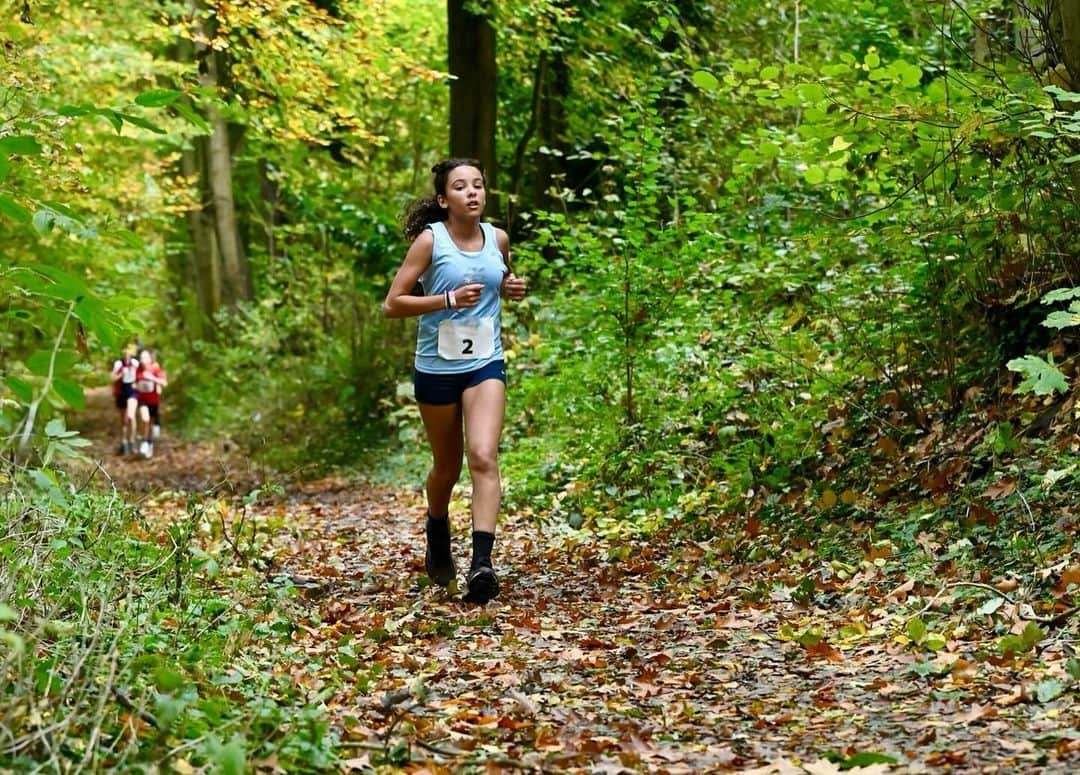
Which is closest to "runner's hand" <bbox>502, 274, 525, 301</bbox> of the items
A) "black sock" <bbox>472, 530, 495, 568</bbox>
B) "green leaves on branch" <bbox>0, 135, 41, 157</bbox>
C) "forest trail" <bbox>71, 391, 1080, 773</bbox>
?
"black sock" <bbox>472, 530, 495, 568</bbox>

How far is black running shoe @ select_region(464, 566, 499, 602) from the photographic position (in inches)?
257

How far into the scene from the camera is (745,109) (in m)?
15.2

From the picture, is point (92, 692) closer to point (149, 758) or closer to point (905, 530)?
point (149, 758)

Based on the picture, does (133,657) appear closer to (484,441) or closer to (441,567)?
(484,441)

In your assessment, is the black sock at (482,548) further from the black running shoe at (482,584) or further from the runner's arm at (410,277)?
the runner's arm at (410,277)

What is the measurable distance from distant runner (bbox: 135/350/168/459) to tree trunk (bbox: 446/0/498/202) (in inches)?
342

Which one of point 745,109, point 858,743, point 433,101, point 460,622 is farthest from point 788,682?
point 433,101

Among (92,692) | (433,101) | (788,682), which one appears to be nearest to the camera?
(92,692)

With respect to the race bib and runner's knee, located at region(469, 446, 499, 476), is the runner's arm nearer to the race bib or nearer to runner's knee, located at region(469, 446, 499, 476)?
the race bib

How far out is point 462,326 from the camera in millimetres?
6812

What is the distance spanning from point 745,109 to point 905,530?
31.5 ft

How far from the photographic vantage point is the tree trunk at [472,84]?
590 inches

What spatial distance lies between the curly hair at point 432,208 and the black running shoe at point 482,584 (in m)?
1.89

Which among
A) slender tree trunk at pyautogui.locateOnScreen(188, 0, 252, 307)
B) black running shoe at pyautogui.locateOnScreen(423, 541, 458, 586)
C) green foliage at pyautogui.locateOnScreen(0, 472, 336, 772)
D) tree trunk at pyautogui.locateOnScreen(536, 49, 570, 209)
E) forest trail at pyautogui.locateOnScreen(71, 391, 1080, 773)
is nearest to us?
green foliage at pyautogui.locateOnScreen(0, 472, 336, 772)
